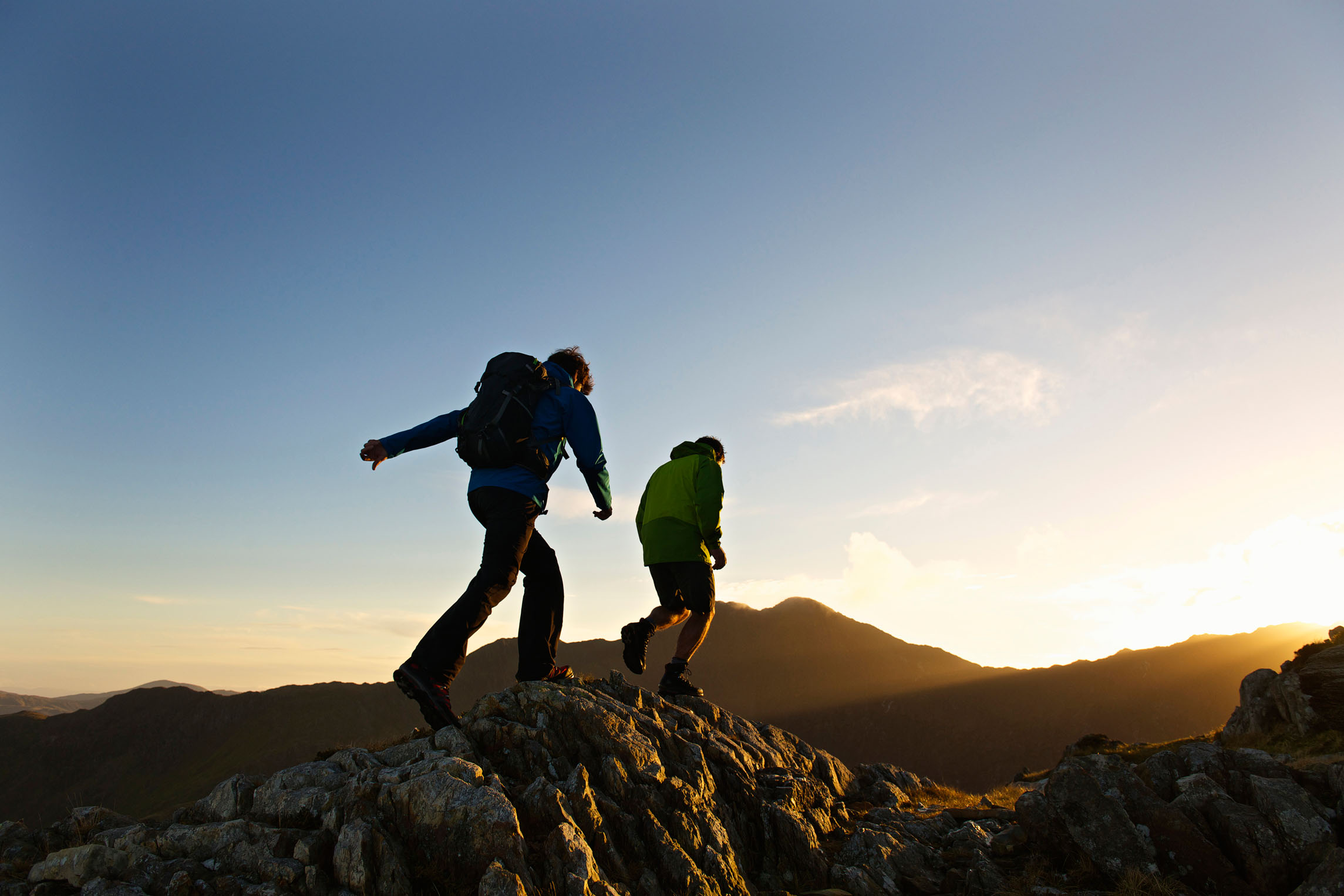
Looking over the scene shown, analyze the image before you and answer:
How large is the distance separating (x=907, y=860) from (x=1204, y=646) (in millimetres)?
84537

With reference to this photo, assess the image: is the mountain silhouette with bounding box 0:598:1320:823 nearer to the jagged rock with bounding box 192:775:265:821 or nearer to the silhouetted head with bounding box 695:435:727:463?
the silhouetted head with bounding box 695:435:727:463

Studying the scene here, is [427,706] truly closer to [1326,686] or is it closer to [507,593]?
[507,593]

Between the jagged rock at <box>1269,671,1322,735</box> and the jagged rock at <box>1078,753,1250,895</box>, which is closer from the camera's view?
the jagged rock at <box>1078,753,1250,895</box>

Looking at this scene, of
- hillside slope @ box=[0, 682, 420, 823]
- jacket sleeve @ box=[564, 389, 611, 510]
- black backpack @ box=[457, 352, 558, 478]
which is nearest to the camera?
black backpack @ box=[457, 352, 558, 478]

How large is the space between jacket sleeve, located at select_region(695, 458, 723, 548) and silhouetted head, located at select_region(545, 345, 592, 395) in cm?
193

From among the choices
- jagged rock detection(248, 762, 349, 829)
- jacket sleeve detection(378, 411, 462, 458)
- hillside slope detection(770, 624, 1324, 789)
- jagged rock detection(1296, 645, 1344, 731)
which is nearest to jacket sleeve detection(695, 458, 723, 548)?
jacket sleeve detection(378, 411, 462, 458)

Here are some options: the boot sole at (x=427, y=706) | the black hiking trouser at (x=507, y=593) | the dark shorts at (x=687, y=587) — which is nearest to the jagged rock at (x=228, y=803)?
the boot sole at (x=427, y=706)

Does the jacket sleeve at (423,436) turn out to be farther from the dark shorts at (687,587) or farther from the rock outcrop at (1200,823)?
the rock outcrop at (1200,823)

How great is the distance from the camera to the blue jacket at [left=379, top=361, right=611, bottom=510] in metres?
6.36

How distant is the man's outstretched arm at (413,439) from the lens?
637 cm

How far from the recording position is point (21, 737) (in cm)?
8725

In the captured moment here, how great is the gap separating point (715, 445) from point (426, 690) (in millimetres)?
4912

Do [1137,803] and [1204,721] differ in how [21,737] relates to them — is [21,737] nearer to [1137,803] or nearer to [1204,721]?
[1137,803]

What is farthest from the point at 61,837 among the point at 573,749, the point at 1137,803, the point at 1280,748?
the point at 1280,748
